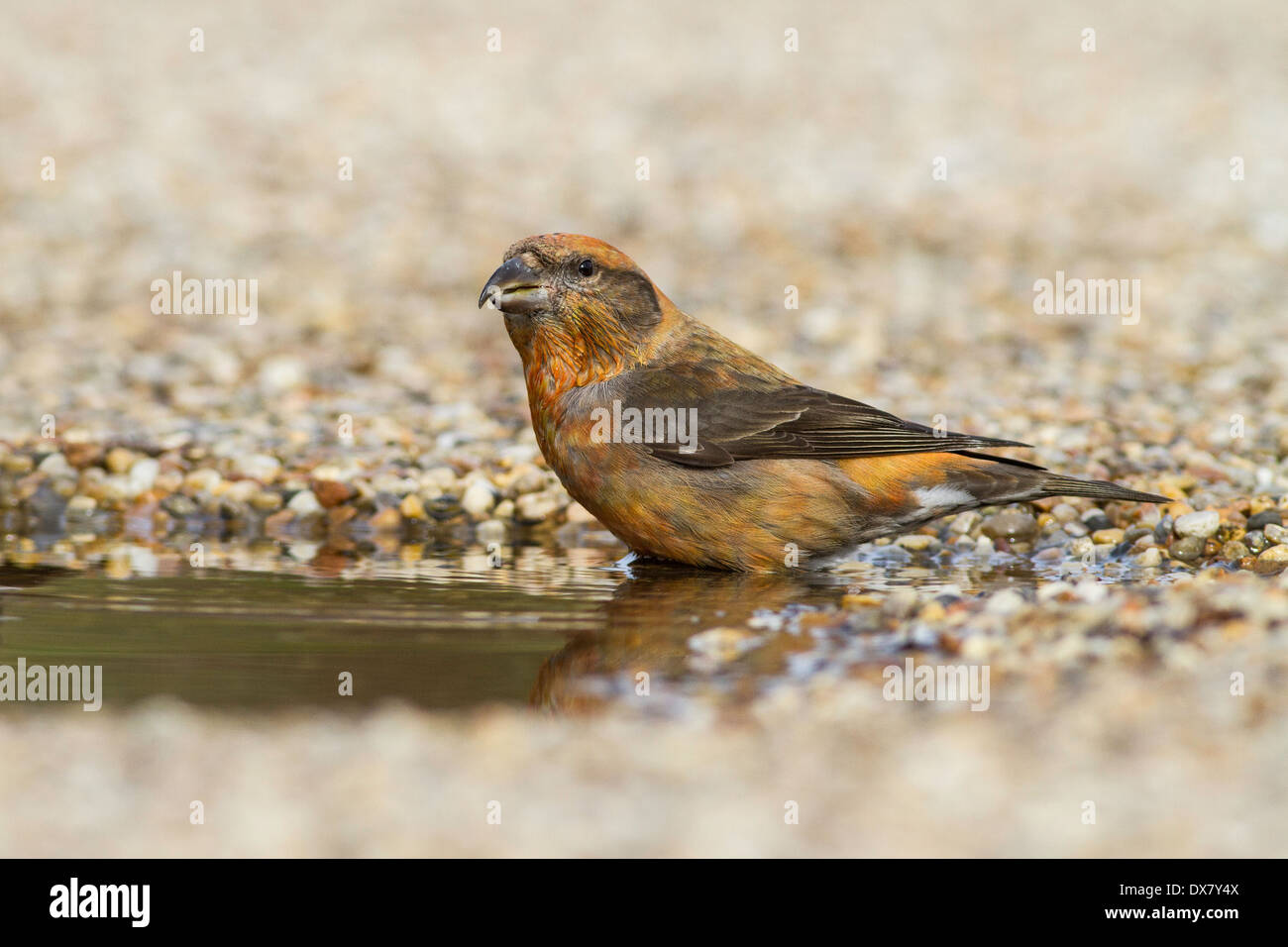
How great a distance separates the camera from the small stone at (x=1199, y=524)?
5.74m

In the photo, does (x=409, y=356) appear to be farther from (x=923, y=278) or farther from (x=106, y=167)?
(x=106, y=167)

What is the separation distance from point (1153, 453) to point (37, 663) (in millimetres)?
4693

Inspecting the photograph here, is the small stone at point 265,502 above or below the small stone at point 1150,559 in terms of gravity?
above

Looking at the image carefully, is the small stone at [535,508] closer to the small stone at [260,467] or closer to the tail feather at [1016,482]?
the small stone at [260,467]

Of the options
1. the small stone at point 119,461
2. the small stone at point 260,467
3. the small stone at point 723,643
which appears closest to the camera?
the small stone at point 723,643

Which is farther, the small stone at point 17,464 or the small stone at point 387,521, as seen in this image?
the small stone at point 17,464

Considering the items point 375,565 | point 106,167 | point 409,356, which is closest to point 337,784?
point 375,565

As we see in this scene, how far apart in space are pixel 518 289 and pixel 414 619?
57.3 inches

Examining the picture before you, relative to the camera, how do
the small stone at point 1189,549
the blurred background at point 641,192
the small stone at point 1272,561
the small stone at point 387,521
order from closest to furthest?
the small stone at point 1272,561, the small stone at point 1189,549, the small stone at point 387,521, the blurred background at point 641,192

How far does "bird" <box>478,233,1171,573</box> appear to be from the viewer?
5.62m

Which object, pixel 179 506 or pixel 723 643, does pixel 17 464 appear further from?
pixel 723 643

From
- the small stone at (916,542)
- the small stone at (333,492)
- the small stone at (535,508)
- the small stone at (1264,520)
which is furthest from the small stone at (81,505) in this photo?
A: the small stone at (1264,520)

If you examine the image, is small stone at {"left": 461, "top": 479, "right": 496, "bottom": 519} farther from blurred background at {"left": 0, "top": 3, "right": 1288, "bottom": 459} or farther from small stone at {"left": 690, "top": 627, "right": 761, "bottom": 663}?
small stone at {"left": 690, "top": 627, "right": 761, "bottom": 663}

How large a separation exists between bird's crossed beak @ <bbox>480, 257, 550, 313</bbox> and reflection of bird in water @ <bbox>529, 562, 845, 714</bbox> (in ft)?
3.43
